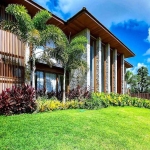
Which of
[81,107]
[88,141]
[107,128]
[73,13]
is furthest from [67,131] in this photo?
[73,13]

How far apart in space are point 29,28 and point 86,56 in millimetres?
6056

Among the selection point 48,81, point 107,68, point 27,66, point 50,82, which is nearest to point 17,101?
point 27,66

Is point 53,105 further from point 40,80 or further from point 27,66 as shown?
point 40,80

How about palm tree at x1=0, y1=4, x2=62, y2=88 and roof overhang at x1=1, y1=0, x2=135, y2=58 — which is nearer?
palm tree at x1=0, y1=4, x2=62, y2=88

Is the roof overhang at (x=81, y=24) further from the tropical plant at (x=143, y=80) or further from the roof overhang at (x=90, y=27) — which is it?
the tropical plant at (x=143, y=80)

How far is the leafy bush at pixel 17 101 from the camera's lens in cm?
773

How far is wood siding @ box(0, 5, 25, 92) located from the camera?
9.61 meters

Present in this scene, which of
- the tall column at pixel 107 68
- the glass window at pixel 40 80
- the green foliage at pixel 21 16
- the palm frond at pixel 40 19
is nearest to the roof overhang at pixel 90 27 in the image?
the tall column at pixel 107 68

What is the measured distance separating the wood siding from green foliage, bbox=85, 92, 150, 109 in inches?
190

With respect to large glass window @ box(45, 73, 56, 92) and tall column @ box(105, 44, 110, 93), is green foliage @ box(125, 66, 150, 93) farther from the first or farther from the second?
large glass window @ box(45, 73, 56, 92)

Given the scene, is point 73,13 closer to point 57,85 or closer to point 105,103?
point 57,85

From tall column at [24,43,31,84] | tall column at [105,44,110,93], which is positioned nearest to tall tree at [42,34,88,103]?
tall column at [24,43,31,84]

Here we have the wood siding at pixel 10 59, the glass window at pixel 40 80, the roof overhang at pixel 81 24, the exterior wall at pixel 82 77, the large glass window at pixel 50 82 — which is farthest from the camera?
the exterior wall at pixel 82 77

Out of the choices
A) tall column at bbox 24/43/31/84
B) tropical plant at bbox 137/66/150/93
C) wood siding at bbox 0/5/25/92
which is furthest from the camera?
tropical plant at bbox 137/66/150/93
